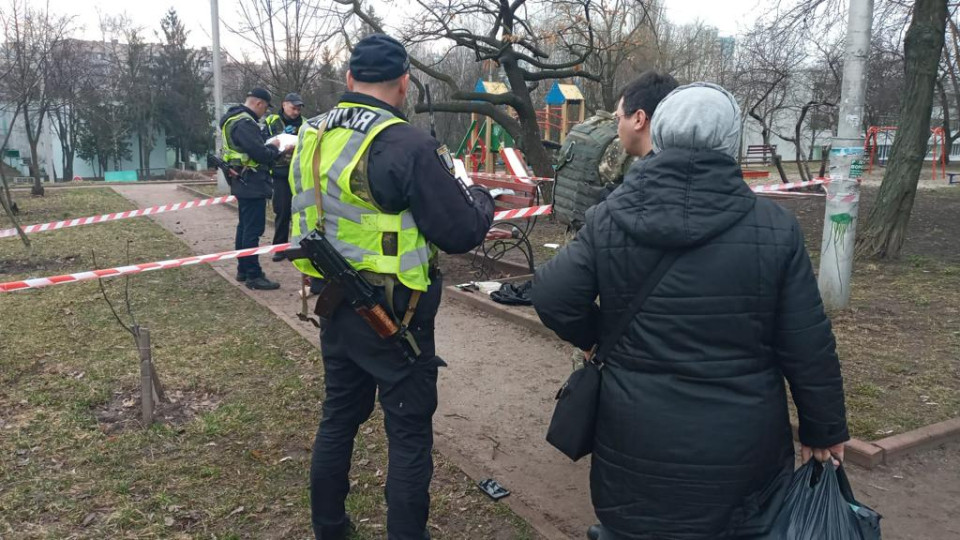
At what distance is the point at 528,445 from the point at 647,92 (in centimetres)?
210

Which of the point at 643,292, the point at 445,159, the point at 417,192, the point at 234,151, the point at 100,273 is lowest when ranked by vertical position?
the point at 100,273

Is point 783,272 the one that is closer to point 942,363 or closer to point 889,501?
point 889,501

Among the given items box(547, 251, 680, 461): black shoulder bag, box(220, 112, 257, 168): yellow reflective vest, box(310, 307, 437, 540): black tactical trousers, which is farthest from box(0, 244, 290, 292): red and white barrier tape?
box(547, 251, 680, 461): black shoulder bag

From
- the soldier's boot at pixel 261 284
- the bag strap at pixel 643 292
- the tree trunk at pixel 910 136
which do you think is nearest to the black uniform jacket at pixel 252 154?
the soldier's boot at pixel 261 284

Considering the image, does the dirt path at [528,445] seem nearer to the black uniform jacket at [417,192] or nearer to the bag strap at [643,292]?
the black uniform jacket at [417,192]

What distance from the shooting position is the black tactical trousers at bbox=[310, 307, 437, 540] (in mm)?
2693

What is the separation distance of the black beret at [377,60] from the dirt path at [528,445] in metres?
1.97

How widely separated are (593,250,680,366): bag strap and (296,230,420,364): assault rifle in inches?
35.0

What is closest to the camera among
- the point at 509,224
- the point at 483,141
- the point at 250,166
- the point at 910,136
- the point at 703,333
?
the point at 703,333

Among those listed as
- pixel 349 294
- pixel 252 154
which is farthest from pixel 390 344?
pixel 252 154

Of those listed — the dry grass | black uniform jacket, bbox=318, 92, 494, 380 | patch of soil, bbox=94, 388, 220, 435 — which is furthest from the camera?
patch of soil, bbox=94, 388, 220, 435

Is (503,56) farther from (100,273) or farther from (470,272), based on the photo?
(100,273)

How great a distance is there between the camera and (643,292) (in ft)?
6.39

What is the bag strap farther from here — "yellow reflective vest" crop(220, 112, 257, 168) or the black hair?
"yellow reflective vest" crop(220, 112, 257, 168)
